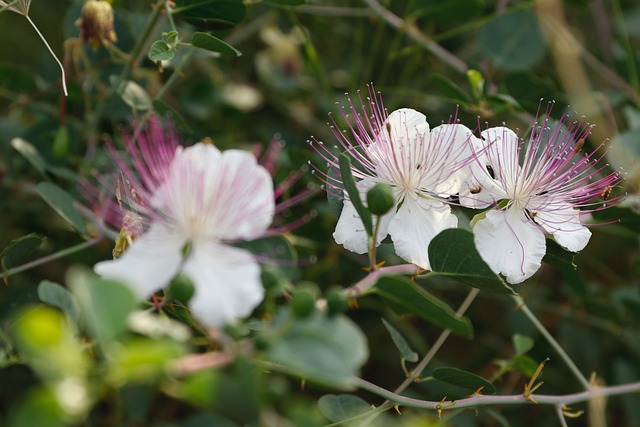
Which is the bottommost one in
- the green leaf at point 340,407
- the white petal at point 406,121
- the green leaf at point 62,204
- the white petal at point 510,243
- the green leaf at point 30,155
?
the green leaf at point 30,155

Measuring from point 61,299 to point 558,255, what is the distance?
795 mm

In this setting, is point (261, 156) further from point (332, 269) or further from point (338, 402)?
point (338, 402)

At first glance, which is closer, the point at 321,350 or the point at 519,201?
the point at 321,350

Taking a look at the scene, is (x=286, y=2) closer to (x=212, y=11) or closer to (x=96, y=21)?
(x=212, y=11)

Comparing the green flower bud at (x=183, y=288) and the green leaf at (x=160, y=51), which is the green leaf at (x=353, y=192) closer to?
the green flower bud at (x=183, y=288)

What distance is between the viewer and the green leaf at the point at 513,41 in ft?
6.35

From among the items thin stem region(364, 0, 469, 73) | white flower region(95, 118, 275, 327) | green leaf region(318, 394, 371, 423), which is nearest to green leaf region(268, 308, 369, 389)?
white flower region(95, 118, 275, 327)

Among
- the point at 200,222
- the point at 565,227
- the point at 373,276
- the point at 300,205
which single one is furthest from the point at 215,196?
the point at 300,205

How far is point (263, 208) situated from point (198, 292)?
0.50 feet

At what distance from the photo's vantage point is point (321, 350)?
0.78m

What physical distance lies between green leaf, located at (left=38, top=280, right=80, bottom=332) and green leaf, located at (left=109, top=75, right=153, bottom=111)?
19.5 inches

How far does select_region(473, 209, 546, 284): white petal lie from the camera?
120cm

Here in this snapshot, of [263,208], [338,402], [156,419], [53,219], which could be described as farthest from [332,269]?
[263,208]

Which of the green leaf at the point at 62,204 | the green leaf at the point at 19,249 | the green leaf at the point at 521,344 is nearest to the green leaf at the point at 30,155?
the green leaf at the point at 62,204
